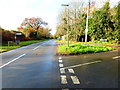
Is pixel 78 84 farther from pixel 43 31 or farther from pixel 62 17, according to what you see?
pixel 43 31

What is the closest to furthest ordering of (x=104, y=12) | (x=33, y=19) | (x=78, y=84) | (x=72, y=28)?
(x=78, y=84) → (x=104, y=12) → (x=72, y=28) → (x=33, y=19)

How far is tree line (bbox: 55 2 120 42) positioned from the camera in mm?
19453

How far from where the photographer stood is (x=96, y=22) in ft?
76.5

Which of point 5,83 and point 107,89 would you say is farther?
point 5,83

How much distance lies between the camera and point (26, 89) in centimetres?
324

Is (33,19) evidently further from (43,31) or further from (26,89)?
(26,89)

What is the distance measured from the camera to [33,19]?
59.1 meters

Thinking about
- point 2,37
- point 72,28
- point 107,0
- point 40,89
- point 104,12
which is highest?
point 107,0

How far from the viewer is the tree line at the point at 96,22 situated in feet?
63.8

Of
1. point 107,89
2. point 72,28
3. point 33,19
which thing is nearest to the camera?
point 107,89

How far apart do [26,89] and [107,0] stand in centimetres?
2470

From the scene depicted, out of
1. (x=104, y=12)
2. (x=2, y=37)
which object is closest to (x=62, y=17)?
(x=104, y=12)

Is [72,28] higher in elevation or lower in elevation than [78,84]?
higher

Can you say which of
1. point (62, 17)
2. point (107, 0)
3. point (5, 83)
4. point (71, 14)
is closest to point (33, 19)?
point (62, 17)
